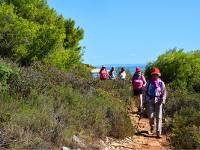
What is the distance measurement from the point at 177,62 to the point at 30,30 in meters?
8.34

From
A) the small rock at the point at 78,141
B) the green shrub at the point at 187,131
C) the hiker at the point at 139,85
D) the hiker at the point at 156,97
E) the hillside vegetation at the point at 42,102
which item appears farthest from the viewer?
the hiker at the point at 139,85

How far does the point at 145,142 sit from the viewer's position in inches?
503

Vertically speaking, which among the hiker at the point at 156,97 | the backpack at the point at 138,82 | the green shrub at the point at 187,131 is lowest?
the green shrub at the point at 187,131

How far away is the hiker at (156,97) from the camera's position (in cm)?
1353

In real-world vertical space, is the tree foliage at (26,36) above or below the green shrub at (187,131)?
above

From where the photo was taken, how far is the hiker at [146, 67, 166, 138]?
13.5 m

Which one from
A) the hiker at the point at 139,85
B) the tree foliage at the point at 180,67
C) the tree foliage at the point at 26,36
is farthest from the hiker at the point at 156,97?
the tree foliage at the point at 180,67

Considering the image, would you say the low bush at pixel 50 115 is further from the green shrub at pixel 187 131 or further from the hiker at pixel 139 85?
the hiker at pixel 139 85

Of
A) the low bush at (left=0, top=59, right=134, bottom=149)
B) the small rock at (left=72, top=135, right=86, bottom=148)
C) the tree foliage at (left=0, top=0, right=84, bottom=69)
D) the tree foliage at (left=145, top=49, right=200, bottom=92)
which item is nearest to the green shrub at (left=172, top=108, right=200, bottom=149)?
the low bush at (left=0, top=59, right=134, bottom=149)

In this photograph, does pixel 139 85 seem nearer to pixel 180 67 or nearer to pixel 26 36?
pixel 26 36

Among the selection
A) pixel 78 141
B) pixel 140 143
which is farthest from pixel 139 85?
pixel 78 141

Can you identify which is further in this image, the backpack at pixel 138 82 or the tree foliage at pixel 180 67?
the tree foliage at pixel 180 67

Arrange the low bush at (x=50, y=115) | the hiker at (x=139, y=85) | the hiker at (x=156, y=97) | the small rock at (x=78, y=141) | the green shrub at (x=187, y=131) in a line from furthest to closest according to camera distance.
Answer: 1. the hiker at (x=139, y=85)
2. the hiker at (x=156, y=97)
3. the green shrub at (x=187, y=131)
4. the small rock at (x=78, y=141)
5. the low bush at (x=50, y=115)

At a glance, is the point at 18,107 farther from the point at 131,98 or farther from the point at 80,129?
the point at 131,98
